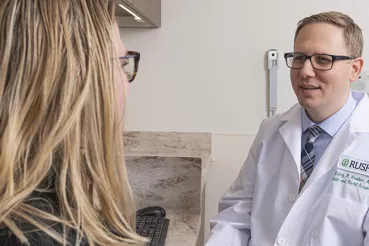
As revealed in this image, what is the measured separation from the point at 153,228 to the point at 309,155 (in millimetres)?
554

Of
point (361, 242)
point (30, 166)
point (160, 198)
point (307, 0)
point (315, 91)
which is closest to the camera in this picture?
point (30, 166)

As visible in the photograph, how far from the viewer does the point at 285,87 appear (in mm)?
2246

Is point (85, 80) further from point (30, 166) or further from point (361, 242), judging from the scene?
point (361, 242)

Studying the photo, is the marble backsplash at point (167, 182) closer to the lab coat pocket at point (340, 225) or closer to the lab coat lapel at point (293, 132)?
the lab coat lapel at point (293, 132)

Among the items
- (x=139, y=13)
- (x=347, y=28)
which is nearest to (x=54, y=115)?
(x=347, y=28)

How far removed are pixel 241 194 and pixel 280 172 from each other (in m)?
0.17

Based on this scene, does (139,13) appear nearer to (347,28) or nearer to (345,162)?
(347,28)

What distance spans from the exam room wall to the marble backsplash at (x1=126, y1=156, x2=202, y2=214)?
83 cm

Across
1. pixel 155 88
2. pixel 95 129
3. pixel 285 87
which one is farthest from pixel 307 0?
pixel 95 129

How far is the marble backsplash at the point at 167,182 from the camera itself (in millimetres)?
1514

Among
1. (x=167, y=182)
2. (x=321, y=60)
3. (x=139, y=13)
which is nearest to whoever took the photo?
(x=321, y=60)

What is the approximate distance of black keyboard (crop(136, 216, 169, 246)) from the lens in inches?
48.4

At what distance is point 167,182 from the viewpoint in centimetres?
153

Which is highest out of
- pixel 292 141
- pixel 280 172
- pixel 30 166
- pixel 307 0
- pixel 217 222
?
pixel 307 0
